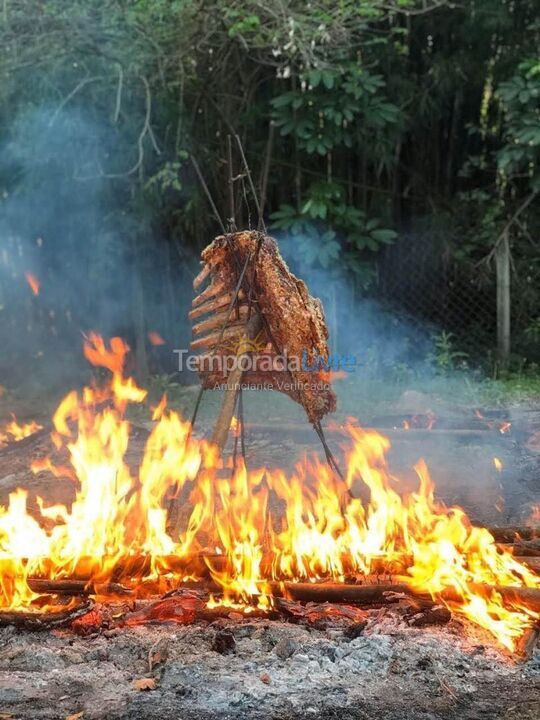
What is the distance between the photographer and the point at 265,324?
14.7 feet

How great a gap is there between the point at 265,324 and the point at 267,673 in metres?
2.10

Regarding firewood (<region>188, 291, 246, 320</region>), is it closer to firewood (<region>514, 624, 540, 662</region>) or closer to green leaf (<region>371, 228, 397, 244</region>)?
firewood (<region>514, 624, 540, 662</region>)

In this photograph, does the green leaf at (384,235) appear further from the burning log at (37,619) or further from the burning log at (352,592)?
the burning log at (37,619)

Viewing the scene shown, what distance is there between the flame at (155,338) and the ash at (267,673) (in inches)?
249

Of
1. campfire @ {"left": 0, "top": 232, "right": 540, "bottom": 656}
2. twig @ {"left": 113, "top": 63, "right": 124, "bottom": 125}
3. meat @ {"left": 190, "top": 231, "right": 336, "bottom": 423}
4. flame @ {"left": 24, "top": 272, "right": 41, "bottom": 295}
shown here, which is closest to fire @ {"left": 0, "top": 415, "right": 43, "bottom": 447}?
campfire @ {"left": 0, "top": 232, "right": 540, "bottom": 656}

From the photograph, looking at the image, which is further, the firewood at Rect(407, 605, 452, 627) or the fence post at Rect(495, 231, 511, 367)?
the fence post at Rect(495, 231, 511, 367)

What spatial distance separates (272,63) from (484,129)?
303 centimetres

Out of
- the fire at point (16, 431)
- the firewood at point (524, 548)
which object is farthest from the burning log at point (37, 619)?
the fire at point (16, 431)

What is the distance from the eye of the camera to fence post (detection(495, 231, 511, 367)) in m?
8.98

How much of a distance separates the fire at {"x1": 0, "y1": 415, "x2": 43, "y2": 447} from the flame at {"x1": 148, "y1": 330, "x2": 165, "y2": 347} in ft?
7.60

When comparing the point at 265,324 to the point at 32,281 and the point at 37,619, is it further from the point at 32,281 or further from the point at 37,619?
the point at 32,281

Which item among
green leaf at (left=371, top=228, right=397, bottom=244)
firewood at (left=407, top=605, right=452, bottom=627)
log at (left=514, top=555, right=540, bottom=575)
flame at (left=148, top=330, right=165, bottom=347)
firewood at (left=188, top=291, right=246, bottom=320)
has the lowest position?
flame at (left=148, top=330, right=165, bottom=347)

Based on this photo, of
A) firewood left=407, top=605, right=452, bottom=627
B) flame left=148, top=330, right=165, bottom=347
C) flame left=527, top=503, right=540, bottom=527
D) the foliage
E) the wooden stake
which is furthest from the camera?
flame left=148, top=330, right=165, bottom=347

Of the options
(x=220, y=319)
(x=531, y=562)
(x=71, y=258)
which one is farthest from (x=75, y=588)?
(x=71, y=258)
